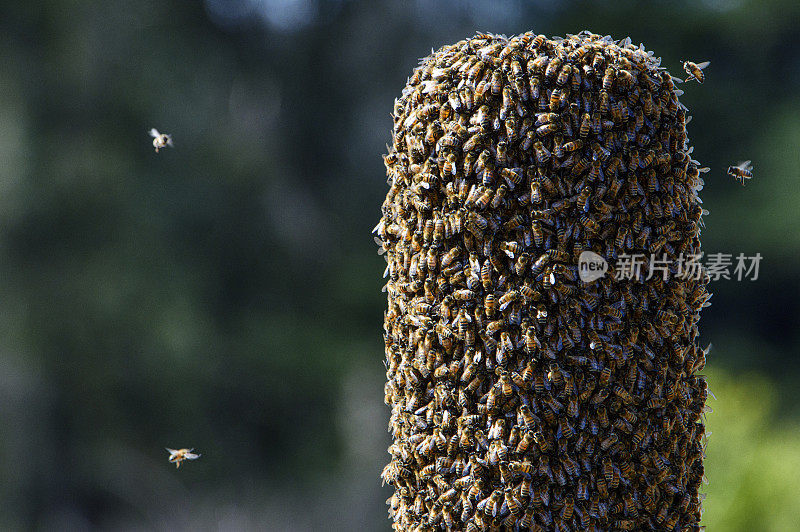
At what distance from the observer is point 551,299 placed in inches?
116

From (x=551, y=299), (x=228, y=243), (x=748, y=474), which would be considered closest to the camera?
(x=551, y=299)

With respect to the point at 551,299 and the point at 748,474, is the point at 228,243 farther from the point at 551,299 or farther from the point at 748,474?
the point at 551,299

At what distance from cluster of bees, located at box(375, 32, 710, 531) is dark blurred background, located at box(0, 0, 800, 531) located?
11.5 meters

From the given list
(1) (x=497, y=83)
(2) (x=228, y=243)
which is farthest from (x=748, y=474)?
(2) (x=228, y=243)

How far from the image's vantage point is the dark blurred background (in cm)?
1412

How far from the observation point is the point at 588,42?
10.7 feet

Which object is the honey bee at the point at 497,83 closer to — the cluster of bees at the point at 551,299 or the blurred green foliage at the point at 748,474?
the cluster of bees at the point at 551,299

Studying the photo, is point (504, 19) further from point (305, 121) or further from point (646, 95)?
point (646, 95)

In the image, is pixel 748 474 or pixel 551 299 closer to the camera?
pixel 551 299

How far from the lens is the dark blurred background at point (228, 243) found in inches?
556

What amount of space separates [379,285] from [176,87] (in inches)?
226

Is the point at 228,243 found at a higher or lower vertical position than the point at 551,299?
higher

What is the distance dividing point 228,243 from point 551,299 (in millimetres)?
13072

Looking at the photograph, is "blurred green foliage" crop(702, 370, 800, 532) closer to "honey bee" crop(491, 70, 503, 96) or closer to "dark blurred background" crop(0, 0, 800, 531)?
"honey bee" crop(491, 70, 503, 96)
